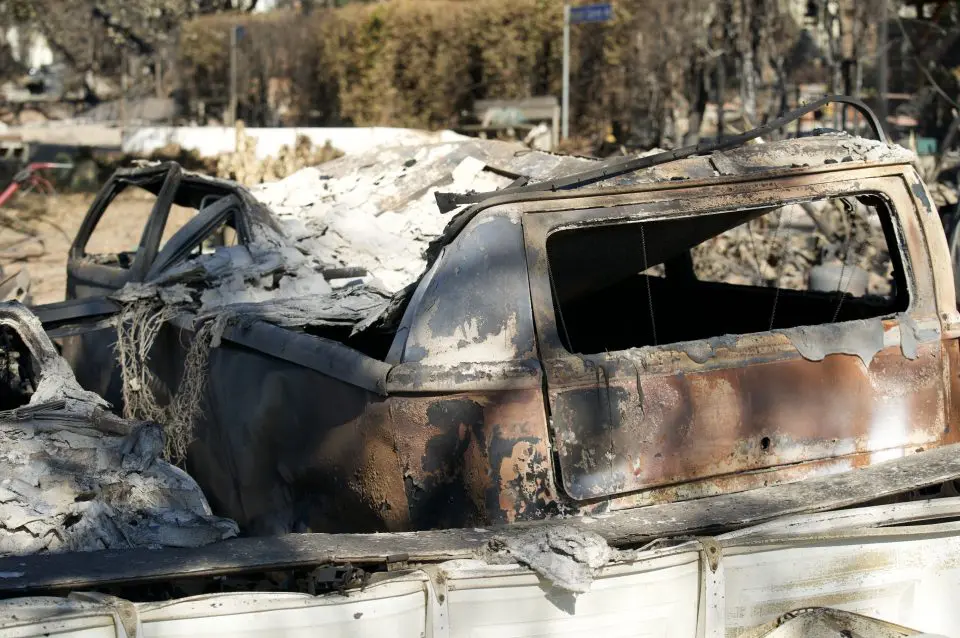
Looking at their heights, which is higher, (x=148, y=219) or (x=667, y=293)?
(x=148, y=219)

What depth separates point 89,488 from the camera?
10.6 feet

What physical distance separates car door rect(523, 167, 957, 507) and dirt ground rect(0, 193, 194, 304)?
373 inches

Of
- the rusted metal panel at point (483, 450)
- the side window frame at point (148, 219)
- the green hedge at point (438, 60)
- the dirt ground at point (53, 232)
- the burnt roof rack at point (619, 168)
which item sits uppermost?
the green hedge at point (438, 60)

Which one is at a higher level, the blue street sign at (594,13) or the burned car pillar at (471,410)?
the blue street sign at (594,13)

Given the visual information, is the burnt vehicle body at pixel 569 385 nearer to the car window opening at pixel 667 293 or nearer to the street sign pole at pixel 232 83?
the car window opening at pixel 667 293

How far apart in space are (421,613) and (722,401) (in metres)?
1.12

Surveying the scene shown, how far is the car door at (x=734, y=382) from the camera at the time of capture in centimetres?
295

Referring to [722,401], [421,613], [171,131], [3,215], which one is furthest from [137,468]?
[171,131]

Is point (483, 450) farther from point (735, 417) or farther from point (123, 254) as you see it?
point (123, 254)

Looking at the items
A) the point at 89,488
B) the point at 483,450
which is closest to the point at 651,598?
the point at 483,450

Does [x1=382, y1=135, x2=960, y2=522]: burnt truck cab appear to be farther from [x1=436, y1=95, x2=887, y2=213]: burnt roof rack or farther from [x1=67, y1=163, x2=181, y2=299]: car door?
[x1=67, y1=163, x2=181, y2=299]: car door

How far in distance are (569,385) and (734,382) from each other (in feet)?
1.81

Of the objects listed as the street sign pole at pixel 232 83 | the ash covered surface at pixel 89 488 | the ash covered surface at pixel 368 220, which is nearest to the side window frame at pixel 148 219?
the ash covered surface at pixel 368 220

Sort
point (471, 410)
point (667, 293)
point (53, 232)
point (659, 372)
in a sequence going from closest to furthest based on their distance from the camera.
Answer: point (471, 410) < point (659, 372) < point (667, 293) < point (53, 232)
